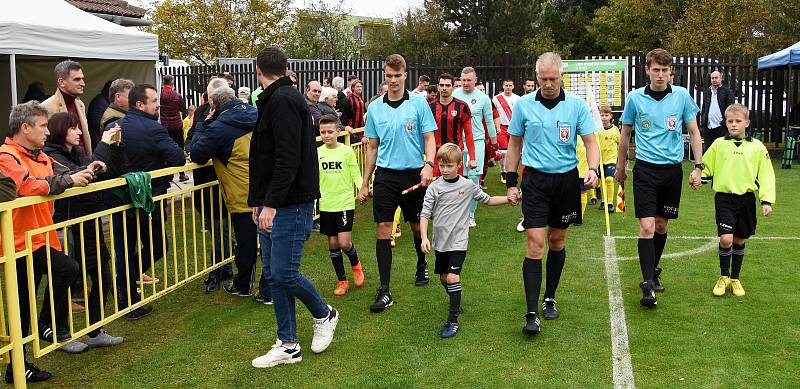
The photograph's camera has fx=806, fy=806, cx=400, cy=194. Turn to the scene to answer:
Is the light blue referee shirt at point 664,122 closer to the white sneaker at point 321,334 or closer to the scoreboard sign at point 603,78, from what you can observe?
the white sneaker at point 321,334

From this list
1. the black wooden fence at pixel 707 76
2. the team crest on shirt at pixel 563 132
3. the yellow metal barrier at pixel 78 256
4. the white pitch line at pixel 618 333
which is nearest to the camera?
the yellow metal barrier at pixel 78 256

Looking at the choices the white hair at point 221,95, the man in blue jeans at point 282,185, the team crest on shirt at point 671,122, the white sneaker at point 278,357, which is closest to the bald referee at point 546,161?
the team crest on shirt at point 671,122

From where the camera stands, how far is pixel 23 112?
5203 millimetres

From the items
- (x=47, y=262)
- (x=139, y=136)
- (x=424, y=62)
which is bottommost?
(x=47, y=262)

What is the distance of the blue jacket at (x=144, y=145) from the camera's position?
21.8 ft

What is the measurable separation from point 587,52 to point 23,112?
50468mm

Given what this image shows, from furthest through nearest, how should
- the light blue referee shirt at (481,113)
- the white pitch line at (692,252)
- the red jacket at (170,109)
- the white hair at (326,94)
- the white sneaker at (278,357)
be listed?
the red jacket at (170,109), the white hair at (326,94), the light blue referee shirt at (481,113), the white pitch line at (692,252), the white sneaker at (278,357)

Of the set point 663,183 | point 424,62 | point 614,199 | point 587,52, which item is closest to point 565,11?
point 587,52

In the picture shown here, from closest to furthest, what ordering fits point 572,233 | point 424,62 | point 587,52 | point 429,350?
point 429,350 < point 572,233 < point 424,62 < point 587,52

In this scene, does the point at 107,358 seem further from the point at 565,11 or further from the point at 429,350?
the point at 565,11

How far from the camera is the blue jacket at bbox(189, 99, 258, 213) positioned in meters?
6.74

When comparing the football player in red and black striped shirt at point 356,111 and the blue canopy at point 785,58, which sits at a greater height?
the blue canopy at point 785,58

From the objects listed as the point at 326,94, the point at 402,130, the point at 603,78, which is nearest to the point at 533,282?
the point at 402,130

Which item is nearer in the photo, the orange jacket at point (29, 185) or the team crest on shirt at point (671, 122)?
the orange jacket at point (29, 185)
